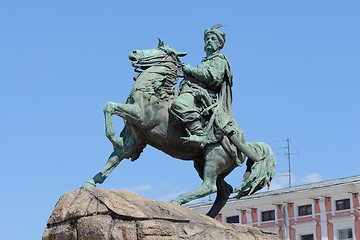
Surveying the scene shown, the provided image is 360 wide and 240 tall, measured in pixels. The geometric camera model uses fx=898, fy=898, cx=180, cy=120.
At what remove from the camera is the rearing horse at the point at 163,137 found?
11703mm

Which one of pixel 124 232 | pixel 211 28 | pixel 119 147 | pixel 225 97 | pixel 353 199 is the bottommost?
pixel 124 232

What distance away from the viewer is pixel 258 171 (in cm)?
1231

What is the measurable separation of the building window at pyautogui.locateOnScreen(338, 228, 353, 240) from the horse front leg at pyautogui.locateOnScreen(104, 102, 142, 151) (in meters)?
37.6

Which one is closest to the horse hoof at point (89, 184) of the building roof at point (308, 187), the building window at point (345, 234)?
the building roof at point (308, 187)

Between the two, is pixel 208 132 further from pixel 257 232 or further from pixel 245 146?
pixel 257 232

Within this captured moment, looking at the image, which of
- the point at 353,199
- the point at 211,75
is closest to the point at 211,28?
the point at 211,75

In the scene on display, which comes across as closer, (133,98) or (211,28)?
(133,98)

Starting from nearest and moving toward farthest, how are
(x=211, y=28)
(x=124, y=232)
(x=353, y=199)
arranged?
1. (x=124, y=232)
2. (x=211, y=28)
3. (x=353, y=199)

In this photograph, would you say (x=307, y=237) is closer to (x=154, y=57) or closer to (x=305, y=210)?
(x=305, y=210)

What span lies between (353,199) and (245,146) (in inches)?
1420

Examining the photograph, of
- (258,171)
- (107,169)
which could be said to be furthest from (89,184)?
(258,171)

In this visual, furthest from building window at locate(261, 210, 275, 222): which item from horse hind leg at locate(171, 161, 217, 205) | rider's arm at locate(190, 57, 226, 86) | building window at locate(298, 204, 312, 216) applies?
horse hind leg at locate(171, 161, 217, 205)

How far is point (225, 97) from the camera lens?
1239 cm

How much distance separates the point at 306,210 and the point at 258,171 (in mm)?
37642
